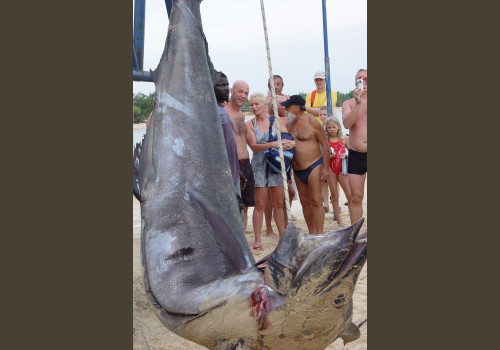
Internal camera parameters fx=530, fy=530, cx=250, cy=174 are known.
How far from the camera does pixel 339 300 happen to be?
1.98 m

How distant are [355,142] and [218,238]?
3.26 meters

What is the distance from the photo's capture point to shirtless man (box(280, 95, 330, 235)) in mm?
5508

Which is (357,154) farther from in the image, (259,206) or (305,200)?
(259,206)

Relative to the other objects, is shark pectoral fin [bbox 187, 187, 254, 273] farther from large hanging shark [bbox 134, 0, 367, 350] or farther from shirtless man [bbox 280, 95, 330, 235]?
shirtless man [bbox 280, 95, 330, 235]

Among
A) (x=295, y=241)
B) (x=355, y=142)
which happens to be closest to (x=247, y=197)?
(x=355, y=142)

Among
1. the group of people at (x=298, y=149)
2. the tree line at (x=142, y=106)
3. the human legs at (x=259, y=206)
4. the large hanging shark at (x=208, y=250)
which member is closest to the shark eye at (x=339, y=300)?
the large hanging shark at (x=208, y=250)

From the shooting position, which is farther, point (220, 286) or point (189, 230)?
point (189, 230)

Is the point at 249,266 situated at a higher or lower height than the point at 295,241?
lower

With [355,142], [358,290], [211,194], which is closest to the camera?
[211,194]

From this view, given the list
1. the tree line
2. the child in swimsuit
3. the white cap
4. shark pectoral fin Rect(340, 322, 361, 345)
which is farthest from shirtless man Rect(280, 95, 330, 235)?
shark pectoral fin Rect(340, 322, 361, 345)

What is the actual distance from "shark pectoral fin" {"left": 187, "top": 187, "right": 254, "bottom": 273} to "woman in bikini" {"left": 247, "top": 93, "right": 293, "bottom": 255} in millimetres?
3112

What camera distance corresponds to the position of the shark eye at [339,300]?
197cm

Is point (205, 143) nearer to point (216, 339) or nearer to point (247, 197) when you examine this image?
point (216, 339)
